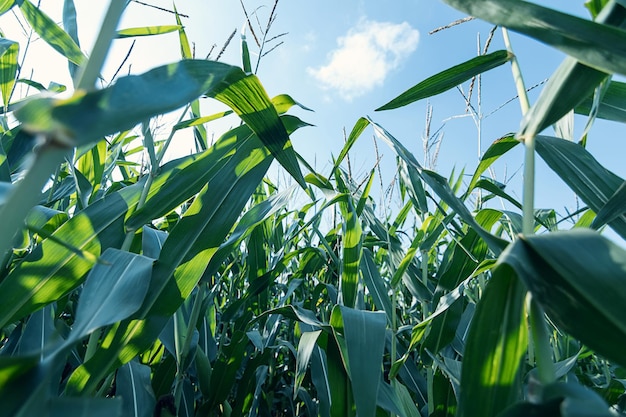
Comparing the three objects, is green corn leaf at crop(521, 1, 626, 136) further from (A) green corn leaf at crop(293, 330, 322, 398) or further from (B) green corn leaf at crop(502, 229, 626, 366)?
(A) green corn leaf at crop(293, 330, 322, 398)

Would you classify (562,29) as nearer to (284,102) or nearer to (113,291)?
(284,102)

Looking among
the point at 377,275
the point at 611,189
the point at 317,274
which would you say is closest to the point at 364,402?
the point at 611,189

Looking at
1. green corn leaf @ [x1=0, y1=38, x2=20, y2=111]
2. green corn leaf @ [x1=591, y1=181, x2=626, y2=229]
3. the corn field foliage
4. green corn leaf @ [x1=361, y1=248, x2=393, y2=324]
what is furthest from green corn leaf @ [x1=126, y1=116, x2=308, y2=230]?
green corn leaf @ [x1=0, y1=38, x2=20, y2=111]

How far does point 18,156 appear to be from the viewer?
1.03 m

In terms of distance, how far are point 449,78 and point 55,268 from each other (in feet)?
2.39

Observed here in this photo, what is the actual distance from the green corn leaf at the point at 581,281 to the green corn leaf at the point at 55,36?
3.34ft

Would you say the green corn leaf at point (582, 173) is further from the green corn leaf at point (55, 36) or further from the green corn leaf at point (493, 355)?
the green corn leaf at point (55, 36)

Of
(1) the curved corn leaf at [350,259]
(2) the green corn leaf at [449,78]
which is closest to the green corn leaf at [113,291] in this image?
(2) the green corn leaf at [449,78]

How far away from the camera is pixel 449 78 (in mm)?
718

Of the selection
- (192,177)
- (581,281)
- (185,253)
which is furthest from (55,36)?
(581,281)

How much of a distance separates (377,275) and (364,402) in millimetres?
668

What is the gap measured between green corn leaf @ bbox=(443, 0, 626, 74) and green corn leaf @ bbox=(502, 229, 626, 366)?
0.58 feet

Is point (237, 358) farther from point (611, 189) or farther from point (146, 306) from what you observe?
point (611, 189)

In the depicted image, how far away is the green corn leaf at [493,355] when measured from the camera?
474 millimetres
